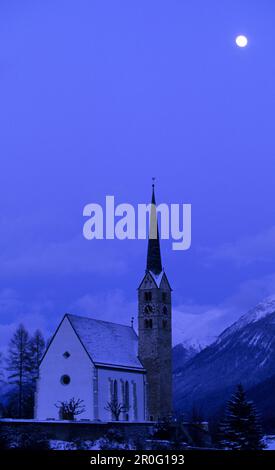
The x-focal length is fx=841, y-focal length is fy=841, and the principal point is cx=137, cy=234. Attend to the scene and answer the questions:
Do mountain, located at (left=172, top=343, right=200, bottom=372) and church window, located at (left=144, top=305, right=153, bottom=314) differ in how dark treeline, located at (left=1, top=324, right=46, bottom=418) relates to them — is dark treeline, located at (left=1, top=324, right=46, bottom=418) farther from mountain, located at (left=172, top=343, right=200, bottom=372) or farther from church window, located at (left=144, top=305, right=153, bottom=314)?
mountain, located at (left=172, top=343, right=200, bottom=372)

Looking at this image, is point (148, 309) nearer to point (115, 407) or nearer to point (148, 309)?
point (148, 309)

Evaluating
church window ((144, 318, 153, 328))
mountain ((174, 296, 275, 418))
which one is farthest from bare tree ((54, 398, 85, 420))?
mountain ((174, 296, 275, 418))

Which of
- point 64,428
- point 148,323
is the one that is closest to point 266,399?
point 148,323

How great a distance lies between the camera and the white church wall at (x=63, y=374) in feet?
195

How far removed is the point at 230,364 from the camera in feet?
440

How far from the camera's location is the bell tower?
215 feet

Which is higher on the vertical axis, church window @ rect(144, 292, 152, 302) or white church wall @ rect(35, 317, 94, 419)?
church window @ rect(144, 292, 152, 302)

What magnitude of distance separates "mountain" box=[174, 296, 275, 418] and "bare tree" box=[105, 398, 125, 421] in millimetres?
51403

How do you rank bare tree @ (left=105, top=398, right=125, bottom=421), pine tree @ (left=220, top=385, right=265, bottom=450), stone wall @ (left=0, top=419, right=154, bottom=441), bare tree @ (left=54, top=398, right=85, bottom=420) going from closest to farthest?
stone wall @ (left=0, top=419, right=154, bottom=441)
pine tree @ (left=220, top=385, right=265, bottom=450)
bare tree @ (left=54, top=398, right=85, bottom=420)
bare tree @ (left=105, top=398, right=125, bottom=421)

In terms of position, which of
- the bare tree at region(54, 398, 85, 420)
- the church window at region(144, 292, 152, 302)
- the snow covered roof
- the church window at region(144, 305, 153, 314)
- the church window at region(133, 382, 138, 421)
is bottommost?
the bare tree at region(54, 398, 85, 420)

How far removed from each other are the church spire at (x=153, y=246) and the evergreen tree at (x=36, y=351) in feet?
34.5

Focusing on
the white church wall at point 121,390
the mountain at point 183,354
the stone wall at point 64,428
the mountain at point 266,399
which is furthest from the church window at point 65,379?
the mountain at point 183,354
